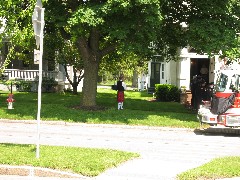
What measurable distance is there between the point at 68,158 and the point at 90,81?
11.6m

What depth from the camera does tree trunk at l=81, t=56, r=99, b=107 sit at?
20.9 meters

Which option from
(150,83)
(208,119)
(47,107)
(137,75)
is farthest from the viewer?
(137,75)

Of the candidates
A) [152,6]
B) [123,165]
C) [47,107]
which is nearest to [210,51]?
[152,6]

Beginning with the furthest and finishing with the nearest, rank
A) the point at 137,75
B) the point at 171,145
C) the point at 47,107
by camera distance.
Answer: the point at 137,75 < the point at 47,107 < the point at 171,145

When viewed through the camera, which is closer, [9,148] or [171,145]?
[9,148]

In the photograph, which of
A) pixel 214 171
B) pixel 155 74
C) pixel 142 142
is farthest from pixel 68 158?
pixel 155 74

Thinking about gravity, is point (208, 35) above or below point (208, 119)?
above

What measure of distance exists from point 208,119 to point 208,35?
436 cm

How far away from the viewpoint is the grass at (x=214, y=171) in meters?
8.36

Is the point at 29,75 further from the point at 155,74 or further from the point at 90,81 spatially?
the point at 90,81

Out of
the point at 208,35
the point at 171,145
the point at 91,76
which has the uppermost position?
the point at 208,35

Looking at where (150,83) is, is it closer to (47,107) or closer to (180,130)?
(47,107)

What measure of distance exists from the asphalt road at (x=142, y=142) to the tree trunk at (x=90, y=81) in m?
3.68

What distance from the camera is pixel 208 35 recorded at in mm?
18109
